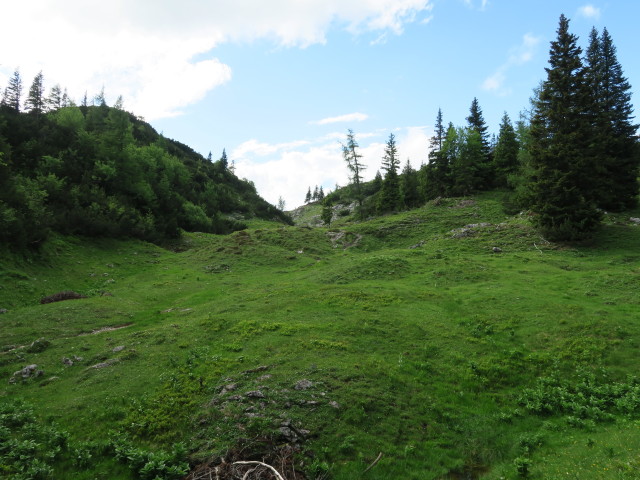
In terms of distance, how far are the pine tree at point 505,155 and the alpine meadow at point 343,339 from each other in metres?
21.8

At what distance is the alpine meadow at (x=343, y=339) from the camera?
11.0 metres

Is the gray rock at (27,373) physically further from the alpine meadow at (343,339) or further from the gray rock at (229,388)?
the gray rock at (229,388)

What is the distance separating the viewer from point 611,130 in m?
48.5

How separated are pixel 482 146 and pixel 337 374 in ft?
267

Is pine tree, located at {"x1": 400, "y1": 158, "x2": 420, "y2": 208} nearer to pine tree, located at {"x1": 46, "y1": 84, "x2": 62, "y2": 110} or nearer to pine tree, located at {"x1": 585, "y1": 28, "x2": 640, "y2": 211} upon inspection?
pine tree, located at {"x1": 585, "y1": 28, "x2": 640, "y2": 211}

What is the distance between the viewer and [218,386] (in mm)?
14086

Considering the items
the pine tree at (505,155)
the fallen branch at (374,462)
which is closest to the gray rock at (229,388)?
the fallen branch at (374,462)

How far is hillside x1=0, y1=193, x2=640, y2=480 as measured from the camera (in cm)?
1081

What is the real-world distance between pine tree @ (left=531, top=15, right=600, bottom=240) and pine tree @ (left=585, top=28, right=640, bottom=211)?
176 cm

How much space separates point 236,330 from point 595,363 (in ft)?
60.6

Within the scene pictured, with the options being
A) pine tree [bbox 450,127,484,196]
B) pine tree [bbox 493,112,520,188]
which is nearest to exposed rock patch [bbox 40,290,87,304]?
pine tree [bbox 450,127,484,196]

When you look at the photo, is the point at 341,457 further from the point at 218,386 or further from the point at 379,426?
the point at 218,386

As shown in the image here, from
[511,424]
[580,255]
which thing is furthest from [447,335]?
[580,255]

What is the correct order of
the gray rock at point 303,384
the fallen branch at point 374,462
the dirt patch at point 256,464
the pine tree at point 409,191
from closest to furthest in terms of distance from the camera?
1. the dirt patch at point 256,464
2. the fallen branch at point 374,462
3. the gray rock at point 303,384
4. the pine tree at point 409,191
